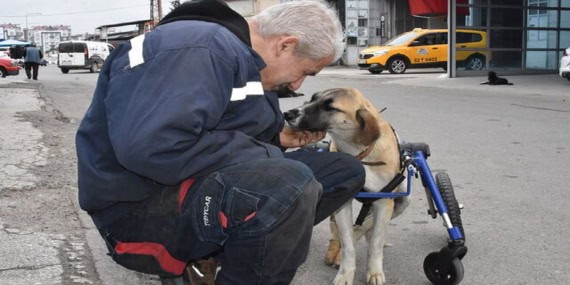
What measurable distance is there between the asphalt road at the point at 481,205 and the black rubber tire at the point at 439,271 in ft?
0.45

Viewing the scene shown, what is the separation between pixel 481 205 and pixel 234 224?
320 centimetres

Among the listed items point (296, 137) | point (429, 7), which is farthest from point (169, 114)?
point (429, 7)

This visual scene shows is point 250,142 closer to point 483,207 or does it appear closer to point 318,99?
point 318,99

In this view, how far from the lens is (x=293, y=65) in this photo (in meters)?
2.42

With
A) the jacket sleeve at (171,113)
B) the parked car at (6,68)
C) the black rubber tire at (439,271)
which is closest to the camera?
the jacket sleeve at (171,113)

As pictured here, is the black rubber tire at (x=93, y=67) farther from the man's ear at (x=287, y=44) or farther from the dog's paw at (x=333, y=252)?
the man's ear at (x=287, y=44)

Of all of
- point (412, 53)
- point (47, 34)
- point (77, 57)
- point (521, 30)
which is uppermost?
point (47, 34)

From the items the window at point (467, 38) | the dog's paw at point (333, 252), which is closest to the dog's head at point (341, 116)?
the dog's paw at point (333, 252)

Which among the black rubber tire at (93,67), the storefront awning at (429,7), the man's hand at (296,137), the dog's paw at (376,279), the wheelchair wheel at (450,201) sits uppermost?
the storefront awning at (429,7)

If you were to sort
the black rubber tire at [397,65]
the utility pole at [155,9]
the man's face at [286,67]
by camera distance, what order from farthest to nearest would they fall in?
the utility pole at [155,9]
the black rubber tire at [397,65]
the man's face at [286,67]

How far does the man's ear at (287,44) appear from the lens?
7.54 ft

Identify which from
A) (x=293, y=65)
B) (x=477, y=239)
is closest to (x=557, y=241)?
(x=477, y=239)

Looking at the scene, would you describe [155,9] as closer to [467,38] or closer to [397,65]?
[397,65]

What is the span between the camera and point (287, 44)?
2.32 meters
